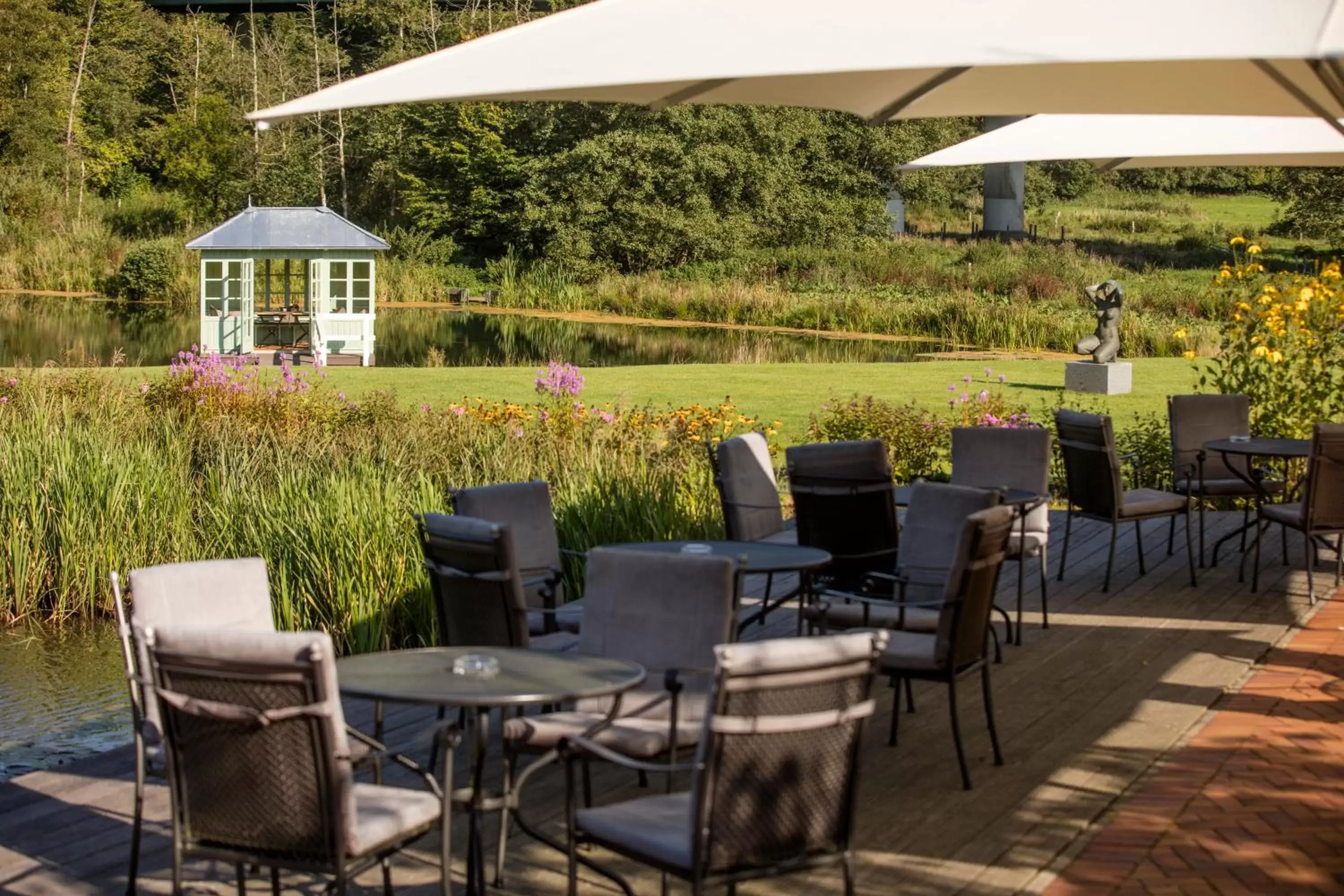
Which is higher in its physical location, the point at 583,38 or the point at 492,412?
the point at 583,38

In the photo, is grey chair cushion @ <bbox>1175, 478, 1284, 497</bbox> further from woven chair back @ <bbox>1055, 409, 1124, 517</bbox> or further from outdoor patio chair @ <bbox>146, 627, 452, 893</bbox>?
outdoor patio chair @ <bbox>146, 627, 452, 893</bbox>

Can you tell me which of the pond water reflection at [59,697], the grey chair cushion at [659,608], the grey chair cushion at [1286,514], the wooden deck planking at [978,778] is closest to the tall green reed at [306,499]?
the pond water reflection at [59,697]

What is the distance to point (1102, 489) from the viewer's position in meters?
7.46

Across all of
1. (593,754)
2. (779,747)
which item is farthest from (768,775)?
(593,754)

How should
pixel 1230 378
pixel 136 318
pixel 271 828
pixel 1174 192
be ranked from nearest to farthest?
pixel 271 828, pixel 1230 378, pixel 136 318, pixel 1174 192

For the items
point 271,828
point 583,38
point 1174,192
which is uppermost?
point 1174,192

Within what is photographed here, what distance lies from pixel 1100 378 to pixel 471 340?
13818 millimetres

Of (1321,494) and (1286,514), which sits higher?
(1321,494)

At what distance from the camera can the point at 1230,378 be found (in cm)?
1041

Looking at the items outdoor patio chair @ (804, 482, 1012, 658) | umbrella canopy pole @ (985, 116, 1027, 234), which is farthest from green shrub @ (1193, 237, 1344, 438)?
umbrella canopy pole @ (985, 116, 1027, 234)

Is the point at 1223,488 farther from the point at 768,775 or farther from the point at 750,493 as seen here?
the point at 768,775

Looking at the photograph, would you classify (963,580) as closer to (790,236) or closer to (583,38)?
(583,38)

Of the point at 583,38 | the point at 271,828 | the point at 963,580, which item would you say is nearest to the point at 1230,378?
the point at 963,580

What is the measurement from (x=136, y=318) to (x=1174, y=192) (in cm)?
3984
